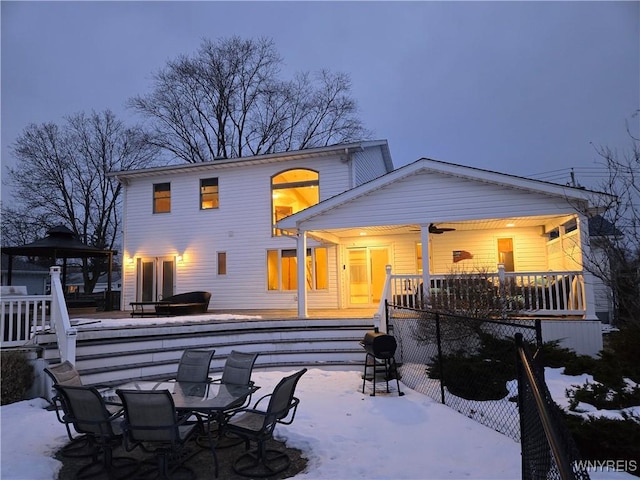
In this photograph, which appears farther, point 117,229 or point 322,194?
point 117,229

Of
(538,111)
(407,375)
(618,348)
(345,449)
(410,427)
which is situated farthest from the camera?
(538,111)

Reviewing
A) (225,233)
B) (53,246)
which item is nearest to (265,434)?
(225,233)

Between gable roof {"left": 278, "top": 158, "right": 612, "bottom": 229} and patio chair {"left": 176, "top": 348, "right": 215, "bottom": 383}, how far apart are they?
615 centimetres

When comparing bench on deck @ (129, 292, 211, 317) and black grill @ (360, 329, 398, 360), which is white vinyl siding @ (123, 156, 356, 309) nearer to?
bench on deck @ (129, 292, 211, 317)

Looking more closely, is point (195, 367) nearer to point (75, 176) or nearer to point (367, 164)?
point (367, 164)

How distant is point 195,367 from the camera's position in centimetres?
570

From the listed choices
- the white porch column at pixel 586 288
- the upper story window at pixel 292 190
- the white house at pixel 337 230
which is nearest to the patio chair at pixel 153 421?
the white house at pixel 337 230

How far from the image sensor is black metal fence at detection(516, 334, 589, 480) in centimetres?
182

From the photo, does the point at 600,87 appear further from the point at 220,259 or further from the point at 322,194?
the point at 220,259

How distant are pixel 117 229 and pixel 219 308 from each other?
58.4 ft

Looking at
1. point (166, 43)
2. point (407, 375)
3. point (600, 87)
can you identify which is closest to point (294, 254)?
point (407, 375)

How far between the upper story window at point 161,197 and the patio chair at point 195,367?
11.9m

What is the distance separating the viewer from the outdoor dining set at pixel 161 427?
3711 millimetres

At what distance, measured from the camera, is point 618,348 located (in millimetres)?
7133
